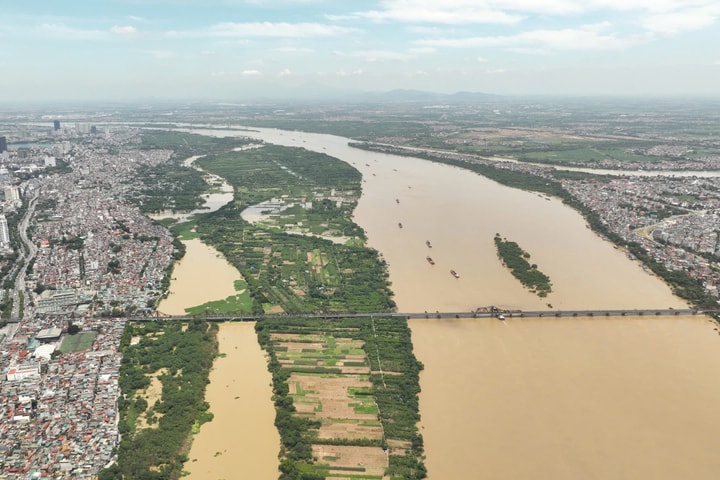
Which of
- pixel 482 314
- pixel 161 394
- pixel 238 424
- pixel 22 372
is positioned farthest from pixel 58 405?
pixel 482 314

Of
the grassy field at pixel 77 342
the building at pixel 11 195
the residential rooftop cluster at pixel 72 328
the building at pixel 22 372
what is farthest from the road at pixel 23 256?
the building at pixel 22 372

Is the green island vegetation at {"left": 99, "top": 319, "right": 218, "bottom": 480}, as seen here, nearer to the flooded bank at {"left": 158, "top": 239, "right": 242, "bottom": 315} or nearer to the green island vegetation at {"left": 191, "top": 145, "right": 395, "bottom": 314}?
the flooded bank at {"left": 158, "top": 239, "right": 242, "bottom": 315}

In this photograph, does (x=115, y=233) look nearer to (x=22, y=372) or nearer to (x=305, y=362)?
(x=22, y=372)

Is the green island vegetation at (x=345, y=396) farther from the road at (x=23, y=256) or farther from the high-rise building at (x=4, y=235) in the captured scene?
the high-rise building at (x=4, y=235)

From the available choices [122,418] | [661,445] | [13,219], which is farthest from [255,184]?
[661,445]

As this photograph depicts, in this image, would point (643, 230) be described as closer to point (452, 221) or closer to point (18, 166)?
point (452, 221)
